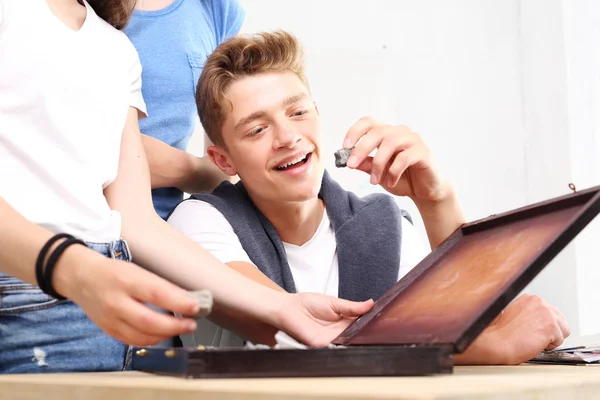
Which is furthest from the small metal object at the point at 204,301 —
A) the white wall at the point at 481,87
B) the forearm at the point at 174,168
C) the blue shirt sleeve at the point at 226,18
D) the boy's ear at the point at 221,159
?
the white wall at the point at 481,87

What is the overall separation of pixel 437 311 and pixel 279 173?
66 cm

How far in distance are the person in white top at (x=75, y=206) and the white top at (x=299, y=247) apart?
0.19m

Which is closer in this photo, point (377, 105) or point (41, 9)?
point (41, 9)

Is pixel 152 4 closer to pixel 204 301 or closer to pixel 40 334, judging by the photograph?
pixel 40 334

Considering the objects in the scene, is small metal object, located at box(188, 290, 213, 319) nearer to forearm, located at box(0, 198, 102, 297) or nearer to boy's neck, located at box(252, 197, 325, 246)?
forearm, located at box(0, 198, 102, 297)

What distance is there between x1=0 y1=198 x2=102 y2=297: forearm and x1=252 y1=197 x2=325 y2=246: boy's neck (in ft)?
2.28

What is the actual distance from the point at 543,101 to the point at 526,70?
0.19 metres

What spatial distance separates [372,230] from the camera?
1308mm

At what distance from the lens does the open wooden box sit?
530 millimetres

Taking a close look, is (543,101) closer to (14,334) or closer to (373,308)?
(373,308)

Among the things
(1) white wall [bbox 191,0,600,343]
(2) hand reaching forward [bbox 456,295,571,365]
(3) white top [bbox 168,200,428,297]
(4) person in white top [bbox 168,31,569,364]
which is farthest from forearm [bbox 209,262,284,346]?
(1) white wall [bbox 191,0,600,343]

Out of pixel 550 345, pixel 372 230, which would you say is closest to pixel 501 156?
pixel 372 230

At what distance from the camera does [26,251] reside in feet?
2.10

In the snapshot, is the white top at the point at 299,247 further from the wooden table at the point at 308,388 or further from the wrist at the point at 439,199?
the wooden table at the point at 308,388
